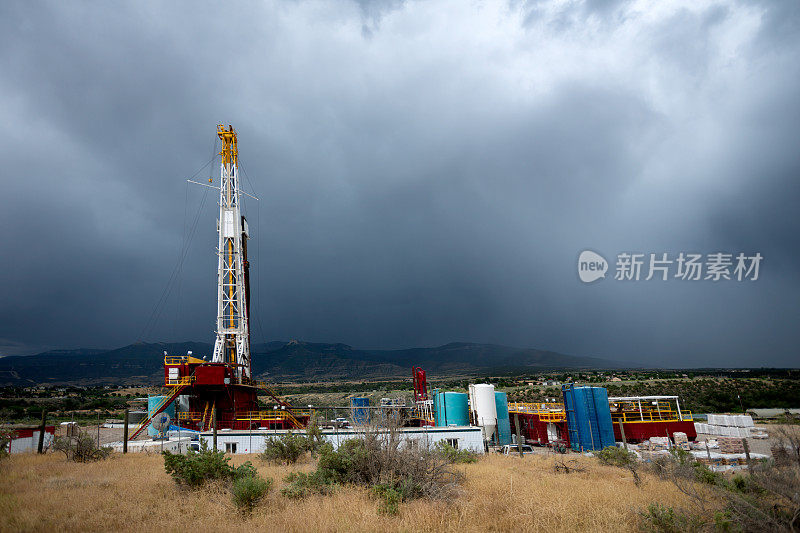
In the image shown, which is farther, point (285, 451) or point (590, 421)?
point (590, 421)

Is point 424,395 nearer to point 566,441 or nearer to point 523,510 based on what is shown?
point 566,441

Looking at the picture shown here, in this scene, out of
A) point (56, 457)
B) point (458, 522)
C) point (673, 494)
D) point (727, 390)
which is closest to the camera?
point (458, 522)

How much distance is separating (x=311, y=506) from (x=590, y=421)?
64.5 ft

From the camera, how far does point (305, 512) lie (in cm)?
900

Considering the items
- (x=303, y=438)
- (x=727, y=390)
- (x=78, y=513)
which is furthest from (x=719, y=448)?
(x=727, y=390)

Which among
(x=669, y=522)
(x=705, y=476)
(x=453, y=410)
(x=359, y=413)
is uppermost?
(x=669, y=522)

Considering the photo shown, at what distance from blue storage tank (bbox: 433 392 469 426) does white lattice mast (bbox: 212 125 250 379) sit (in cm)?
1595

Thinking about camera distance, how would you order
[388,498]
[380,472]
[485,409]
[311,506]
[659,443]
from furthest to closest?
[485,409] → [659,443] → [380,472] → [388,498] → [311,506]

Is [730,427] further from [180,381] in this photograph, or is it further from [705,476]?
[180,381]

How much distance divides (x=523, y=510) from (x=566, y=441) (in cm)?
1798

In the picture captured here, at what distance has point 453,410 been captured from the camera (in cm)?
2689

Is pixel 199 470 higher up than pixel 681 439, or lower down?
higher up

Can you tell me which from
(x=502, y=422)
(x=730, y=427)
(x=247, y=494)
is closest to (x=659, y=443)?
(x=730, y=427)

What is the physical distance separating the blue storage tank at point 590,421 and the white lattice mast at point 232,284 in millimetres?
23892
